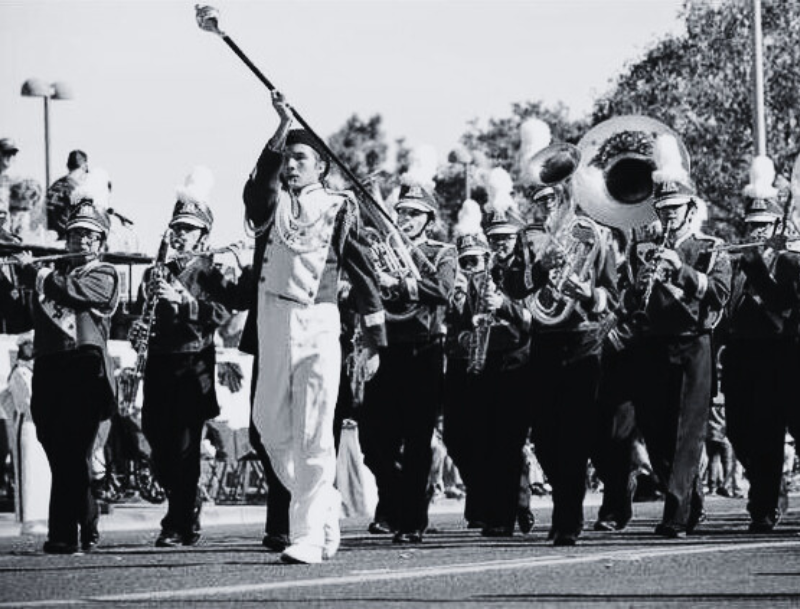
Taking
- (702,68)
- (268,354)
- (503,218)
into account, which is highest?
(702,68)

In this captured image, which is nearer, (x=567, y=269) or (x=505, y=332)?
(x=567, y=269)

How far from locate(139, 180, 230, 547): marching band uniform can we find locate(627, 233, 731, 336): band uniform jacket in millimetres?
2826

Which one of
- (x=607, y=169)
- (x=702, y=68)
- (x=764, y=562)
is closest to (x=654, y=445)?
(x=607, y=169)

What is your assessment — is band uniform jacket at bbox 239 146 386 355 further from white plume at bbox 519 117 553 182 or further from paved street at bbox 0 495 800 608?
white plume at bbox 519 117 553 182

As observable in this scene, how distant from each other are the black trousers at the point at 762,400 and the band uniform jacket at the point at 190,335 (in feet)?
12.1

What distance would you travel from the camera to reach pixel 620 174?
17.0 m

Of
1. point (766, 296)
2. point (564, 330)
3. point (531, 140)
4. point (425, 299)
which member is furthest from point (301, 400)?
point (766, 296)

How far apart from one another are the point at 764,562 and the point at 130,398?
19.1 feet

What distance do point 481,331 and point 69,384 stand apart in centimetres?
363

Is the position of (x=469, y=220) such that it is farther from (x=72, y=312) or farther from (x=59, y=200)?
(x=72, y=312)

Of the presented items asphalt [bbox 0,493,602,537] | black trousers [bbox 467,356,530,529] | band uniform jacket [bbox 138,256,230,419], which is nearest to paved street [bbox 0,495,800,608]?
black trousers [bbox 467,356,530,529]

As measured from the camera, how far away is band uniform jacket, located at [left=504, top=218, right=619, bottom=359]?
50.1ft

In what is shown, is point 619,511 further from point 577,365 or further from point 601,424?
point 577,365

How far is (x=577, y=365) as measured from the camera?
15.1m
